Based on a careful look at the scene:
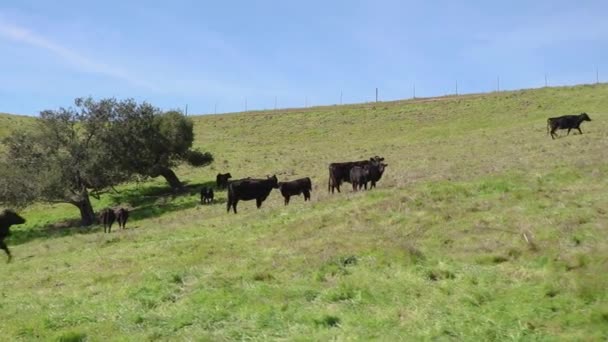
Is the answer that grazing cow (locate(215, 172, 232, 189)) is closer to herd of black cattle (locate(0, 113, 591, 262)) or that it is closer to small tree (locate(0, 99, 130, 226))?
small tree (locate(0, 99, 130, 226))

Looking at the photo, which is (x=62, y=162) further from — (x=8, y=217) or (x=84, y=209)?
(x=8, y=217)

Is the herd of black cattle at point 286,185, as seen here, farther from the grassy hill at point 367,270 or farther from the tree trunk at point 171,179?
the tree trunk at point 171,179

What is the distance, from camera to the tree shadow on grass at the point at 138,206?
3182 cm

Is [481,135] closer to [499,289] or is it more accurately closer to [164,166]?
[164,166]

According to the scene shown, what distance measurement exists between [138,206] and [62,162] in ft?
17.2

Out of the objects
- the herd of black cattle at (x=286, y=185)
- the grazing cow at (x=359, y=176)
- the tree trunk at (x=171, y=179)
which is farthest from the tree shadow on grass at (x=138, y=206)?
the grazing cow at (x=359, y=176)

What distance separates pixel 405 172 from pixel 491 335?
21.3m

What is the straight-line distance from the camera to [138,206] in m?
38.1

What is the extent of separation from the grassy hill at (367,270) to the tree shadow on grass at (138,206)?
24.9 feet

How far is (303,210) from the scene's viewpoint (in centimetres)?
2036

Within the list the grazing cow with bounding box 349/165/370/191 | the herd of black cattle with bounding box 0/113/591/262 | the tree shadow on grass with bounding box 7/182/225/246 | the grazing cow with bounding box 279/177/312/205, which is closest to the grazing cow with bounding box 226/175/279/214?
the herd of black cattle with bounding box 0/113/591/262

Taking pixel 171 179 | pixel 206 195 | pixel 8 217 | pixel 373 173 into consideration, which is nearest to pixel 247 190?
pixel 373 173

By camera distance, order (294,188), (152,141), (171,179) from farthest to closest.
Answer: (171,179) → (152,141) → (294,188)

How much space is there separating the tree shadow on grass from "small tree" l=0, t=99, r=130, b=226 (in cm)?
168
